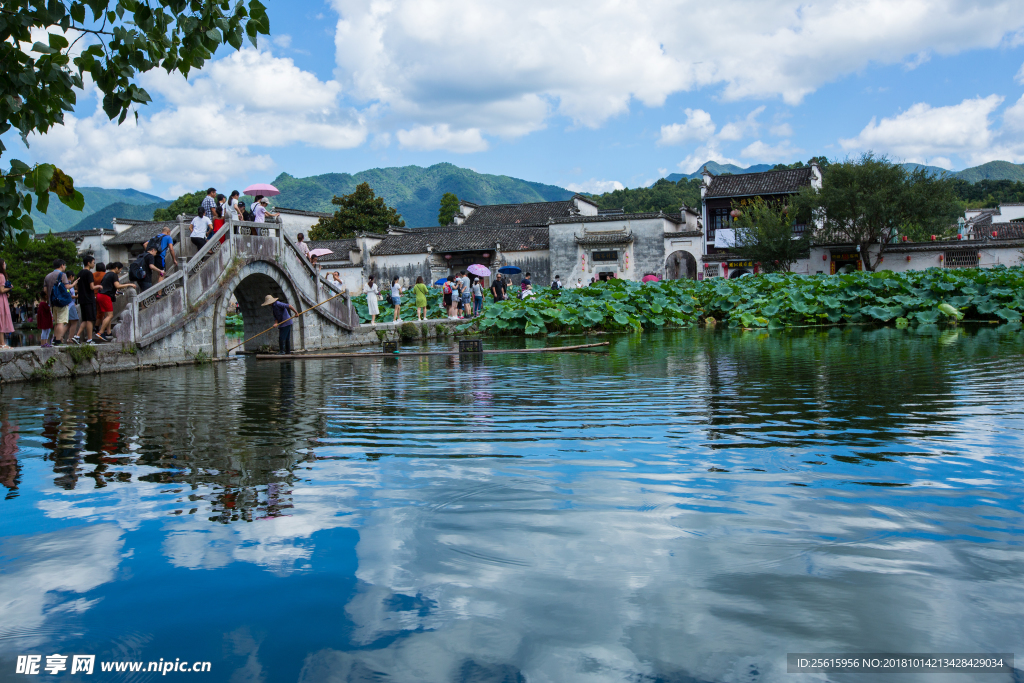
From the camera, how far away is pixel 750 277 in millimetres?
26047

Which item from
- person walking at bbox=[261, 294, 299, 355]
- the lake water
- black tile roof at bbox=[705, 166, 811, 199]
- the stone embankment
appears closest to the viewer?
the lake water

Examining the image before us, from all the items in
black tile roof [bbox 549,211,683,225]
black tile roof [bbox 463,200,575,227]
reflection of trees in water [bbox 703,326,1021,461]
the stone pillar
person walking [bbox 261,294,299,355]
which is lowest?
reflection of trees in water [bbox 703,326,1021,461]

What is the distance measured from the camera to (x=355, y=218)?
45312 mm

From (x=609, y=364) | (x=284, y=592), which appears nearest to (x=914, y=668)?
(x=284, y=592)

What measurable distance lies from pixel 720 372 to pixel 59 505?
7.13 m

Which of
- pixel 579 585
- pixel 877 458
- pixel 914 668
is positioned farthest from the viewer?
pixel 877 458

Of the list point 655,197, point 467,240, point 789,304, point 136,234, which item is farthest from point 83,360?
point 655,197

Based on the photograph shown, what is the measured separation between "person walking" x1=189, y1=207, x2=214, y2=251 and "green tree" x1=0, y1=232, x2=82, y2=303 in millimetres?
20754

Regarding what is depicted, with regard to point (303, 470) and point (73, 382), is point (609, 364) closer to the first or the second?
point (303, 470)

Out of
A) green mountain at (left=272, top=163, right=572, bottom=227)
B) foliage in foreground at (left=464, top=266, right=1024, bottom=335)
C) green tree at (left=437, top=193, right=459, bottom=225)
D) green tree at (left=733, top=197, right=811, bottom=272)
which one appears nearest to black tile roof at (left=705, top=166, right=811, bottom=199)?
green tree at (left=733, top=197, right=811, bottom=272)

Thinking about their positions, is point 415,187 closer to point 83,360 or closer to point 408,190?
point 408,190

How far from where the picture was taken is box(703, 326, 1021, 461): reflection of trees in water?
5.25m

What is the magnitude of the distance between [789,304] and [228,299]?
1380 centimetres

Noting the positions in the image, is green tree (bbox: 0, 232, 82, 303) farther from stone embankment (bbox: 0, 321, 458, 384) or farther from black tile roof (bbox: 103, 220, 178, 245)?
stone embankment (bbox: 0, 321, 458, 384)
